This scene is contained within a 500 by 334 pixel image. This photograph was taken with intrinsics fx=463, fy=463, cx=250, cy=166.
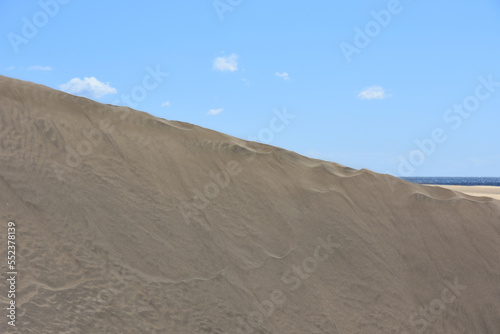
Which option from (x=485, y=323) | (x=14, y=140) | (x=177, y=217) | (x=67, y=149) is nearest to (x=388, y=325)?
(x=485, y=323)

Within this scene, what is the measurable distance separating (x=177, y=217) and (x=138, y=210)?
A: 0.41m

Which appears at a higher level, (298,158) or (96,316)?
(298,158)

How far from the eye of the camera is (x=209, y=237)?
4855mm

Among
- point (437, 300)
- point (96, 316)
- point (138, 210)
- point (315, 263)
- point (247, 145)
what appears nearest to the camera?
point (96, 316)

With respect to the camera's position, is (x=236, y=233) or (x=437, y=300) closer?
(x=236, y=233)

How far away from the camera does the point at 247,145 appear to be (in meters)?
5.90

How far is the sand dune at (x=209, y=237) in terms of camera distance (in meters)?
4.30

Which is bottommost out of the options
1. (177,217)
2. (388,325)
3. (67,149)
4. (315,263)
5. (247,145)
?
(388,325)

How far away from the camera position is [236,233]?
5.00 metres

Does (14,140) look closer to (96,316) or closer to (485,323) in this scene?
(96,316)

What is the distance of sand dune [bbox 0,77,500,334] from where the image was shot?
430 centimetres

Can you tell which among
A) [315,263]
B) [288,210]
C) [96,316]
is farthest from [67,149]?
[315,263]

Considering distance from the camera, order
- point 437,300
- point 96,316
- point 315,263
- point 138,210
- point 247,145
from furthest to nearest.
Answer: point 247,145 → point 437,300 → point 315,263 → point 138,210 → point 96,316

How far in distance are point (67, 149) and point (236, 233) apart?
2006mm
